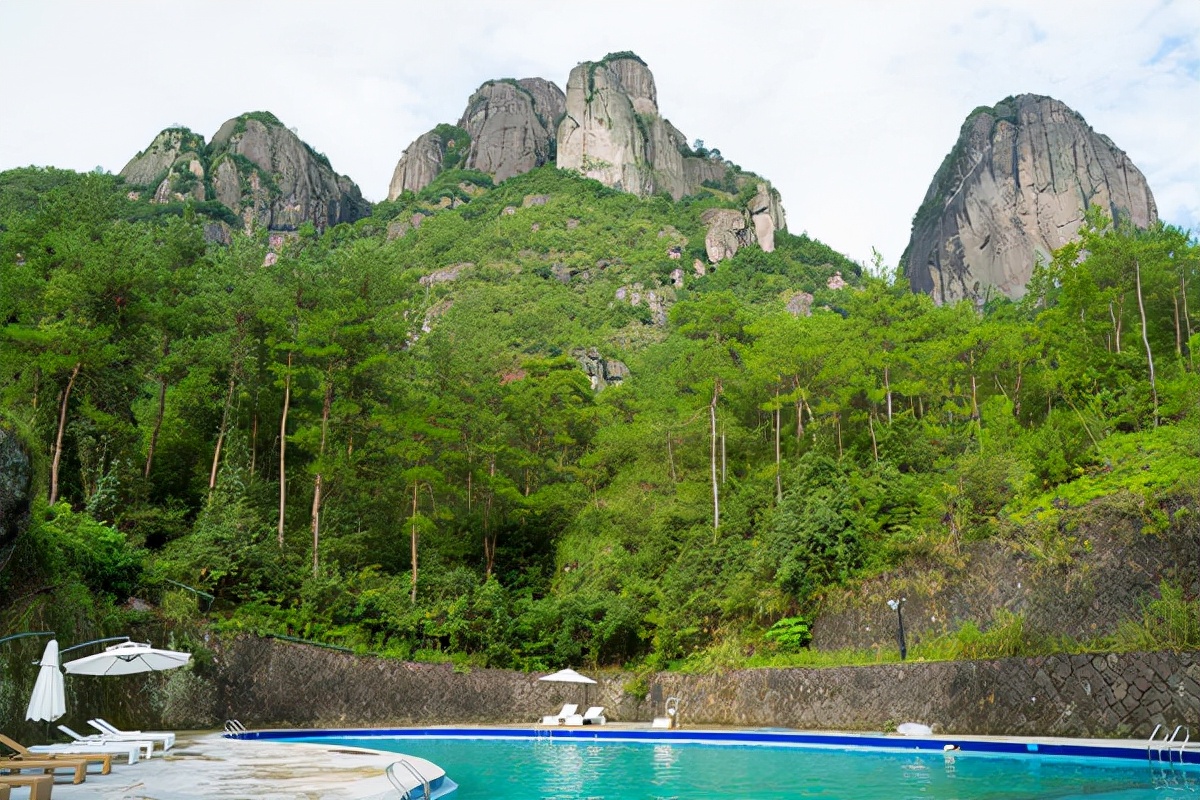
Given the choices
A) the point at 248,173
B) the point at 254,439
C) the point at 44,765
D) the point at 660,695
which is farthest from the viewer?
the point at 248,173

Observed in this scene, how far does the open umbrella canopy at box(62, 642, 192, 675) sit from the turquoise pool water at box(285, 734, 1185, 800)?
4.64 metres

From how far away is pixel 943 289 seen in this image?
84250mm

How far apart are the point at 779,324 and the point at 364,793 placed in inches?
848

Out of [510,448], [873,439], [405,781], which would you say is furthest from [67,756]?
[873,439]

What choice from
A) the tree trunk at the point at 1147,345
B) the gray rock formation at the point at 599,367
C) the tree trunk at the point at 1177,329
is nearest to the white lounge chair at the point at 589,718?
the tree trunk at the point at 1147,345

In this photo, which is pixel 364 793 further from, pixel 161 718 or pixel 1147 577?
pixel 1147 577

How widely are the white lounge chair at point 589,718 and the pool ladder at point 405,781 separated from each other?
323 inches

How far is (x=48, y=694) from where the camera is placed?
9445mm

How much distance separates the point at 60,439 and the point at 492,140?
107 m

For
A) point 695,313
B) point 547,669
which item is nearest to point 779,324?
point 695,313

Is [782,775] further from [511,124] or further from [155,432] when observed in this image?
[511,124]

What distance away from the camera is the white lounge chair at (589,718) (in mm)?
18172

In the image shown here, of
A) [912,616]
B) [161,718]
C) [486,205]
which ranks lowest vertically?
[161,718]

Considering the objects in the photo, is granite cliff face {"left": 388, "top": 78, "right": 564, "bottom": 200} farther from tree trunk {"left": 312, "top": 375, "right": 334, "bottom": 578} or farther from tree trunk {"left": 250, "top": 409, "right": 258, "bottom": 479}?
tree trunk {"left": 312, "top": 375, "right": 334, "bottom": 578}
